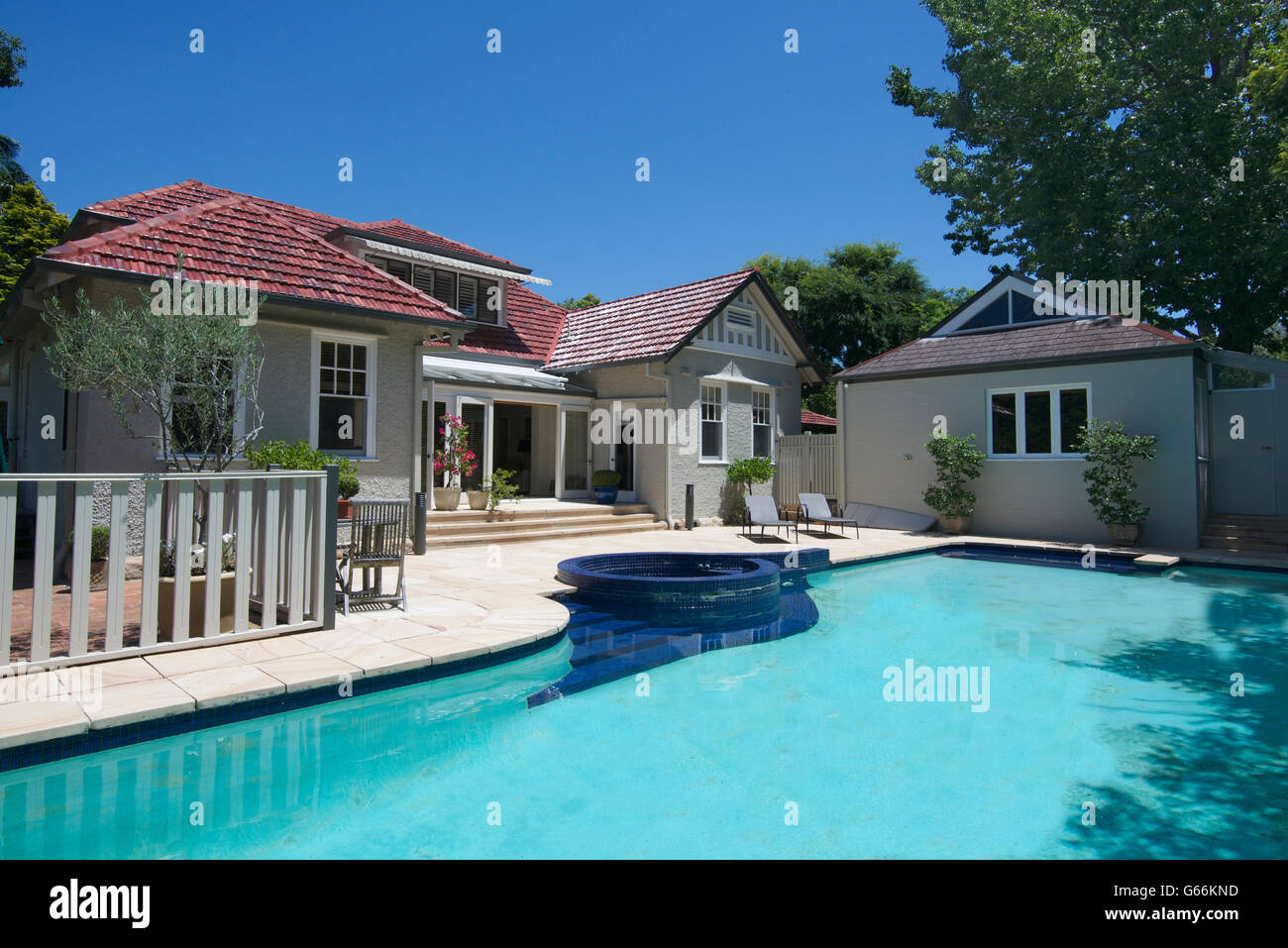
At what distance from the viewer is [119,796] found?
3.95 metres

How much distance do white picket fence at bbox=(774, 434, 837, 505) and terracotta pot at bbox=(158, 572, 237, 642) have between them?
1555cm

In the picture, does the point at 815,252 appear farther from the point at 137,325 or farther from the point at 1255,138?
the point at 137,325

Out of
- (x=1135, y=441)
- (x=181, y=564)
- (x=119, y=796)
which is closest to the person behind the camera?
(x=119, y=796)

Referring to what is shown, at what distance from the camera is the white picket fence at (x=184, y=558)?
4.94m

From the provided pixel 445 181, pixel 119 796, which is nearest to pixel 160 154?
pixel 445 181

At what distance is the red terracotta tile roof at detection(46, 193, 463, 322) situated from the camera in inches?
365

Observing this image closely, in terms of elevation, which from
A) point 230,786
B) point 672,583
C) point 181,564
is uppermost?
point 181,564

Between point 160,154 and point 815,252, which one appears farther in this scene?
point 815,252

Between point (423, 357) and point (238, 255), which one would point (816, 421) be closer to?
point (423, 357)

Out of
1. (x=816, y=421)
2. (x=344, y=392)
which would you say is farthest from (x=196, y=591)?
(x=816, y=421)

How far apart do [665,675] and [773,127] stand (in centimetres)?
1536

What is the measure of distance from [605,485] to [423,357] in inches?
208

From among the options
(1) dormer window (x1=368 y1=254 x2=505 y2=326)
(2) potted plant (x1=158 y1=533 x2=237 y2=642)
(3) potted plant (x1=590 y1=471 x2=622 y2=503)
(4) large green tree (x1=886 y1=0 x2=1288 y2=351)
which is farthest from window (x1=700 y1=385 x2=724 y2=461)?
(2) potted plant (x1=158 y1=533 x2=237 y2=642)

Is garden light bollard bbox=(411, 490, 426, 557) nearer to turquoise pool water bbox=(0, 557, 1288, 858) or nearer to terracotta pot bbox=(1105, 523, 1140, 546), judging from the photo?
turquoise pool water bbox=(0, 557, 1288, 858)
